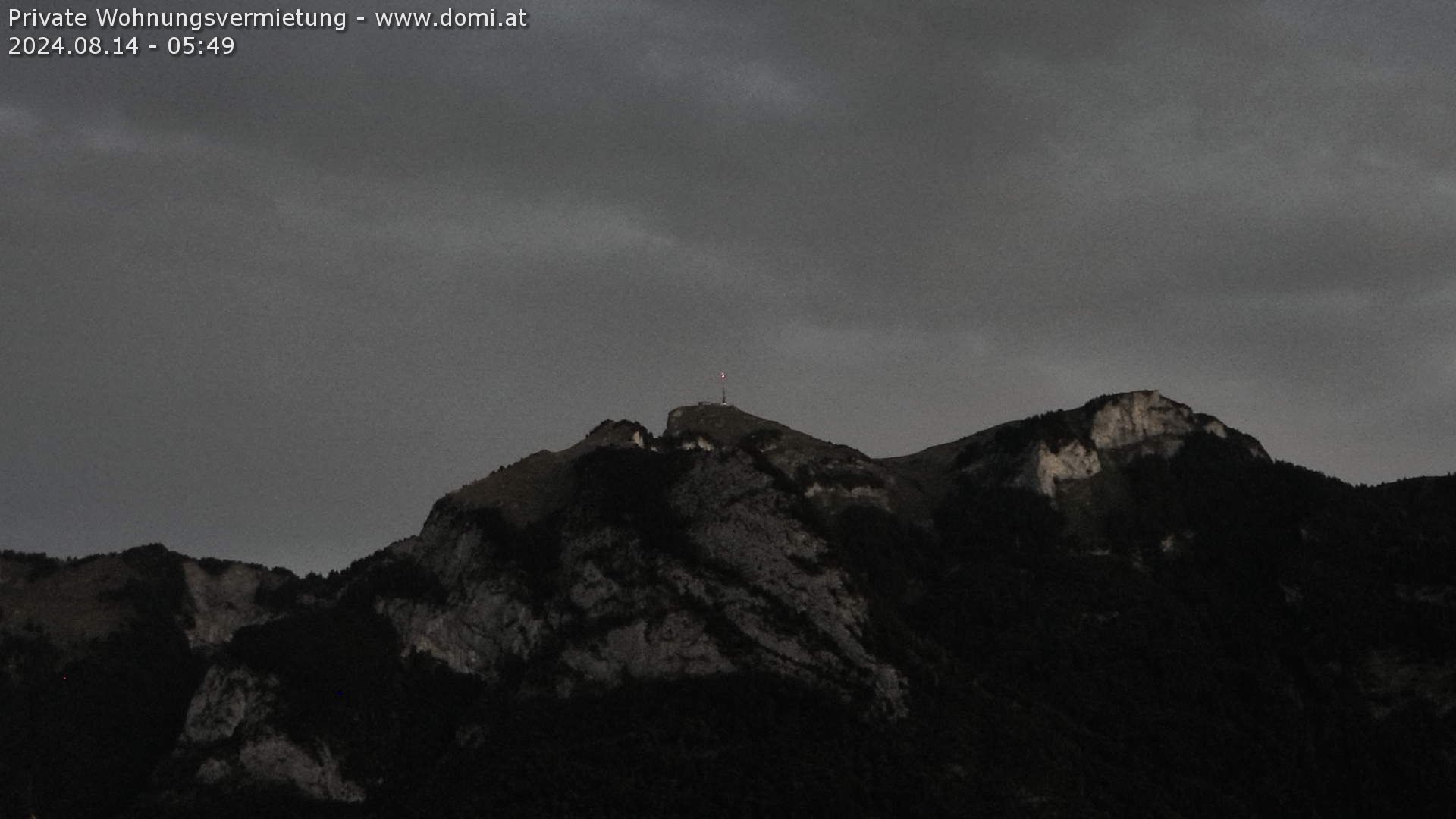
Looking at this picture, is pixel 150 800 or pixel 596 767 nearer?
pixel 596 767

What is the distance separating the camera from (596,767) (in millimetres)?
183500

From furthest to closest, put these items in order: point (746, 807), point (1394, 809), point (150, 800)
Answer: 1. point (150, 800)
2. point (1394, 809)
3. point (746, 807)

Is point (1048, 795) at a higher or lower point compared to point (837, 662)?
lower

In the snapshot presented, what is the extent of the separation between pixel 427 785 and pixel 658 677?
3028cm

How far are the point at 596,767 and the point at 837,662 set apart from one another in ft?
109

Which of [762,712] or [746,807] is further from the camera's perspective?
[762,712]

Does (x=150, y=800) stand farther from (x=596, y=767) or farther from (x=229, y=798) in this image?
(x=596, y=767)

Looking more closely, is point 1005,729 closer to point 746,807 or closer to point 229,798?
point 746,807

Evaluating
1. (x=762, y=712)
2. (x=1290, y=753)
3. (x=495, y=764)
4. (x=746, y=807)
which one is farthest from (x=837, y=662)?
(x=1290, y=753)

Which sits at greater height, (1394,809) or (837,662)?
(837,662)

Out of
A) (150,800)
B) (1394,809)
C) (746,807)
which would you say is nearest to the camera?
(746,807)

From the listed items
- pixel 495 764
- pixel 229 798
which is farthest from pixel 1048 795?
pixel 229 798

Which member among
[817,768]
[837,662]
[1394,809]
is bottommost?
[1394,809]

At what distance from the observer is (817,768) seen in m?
180
